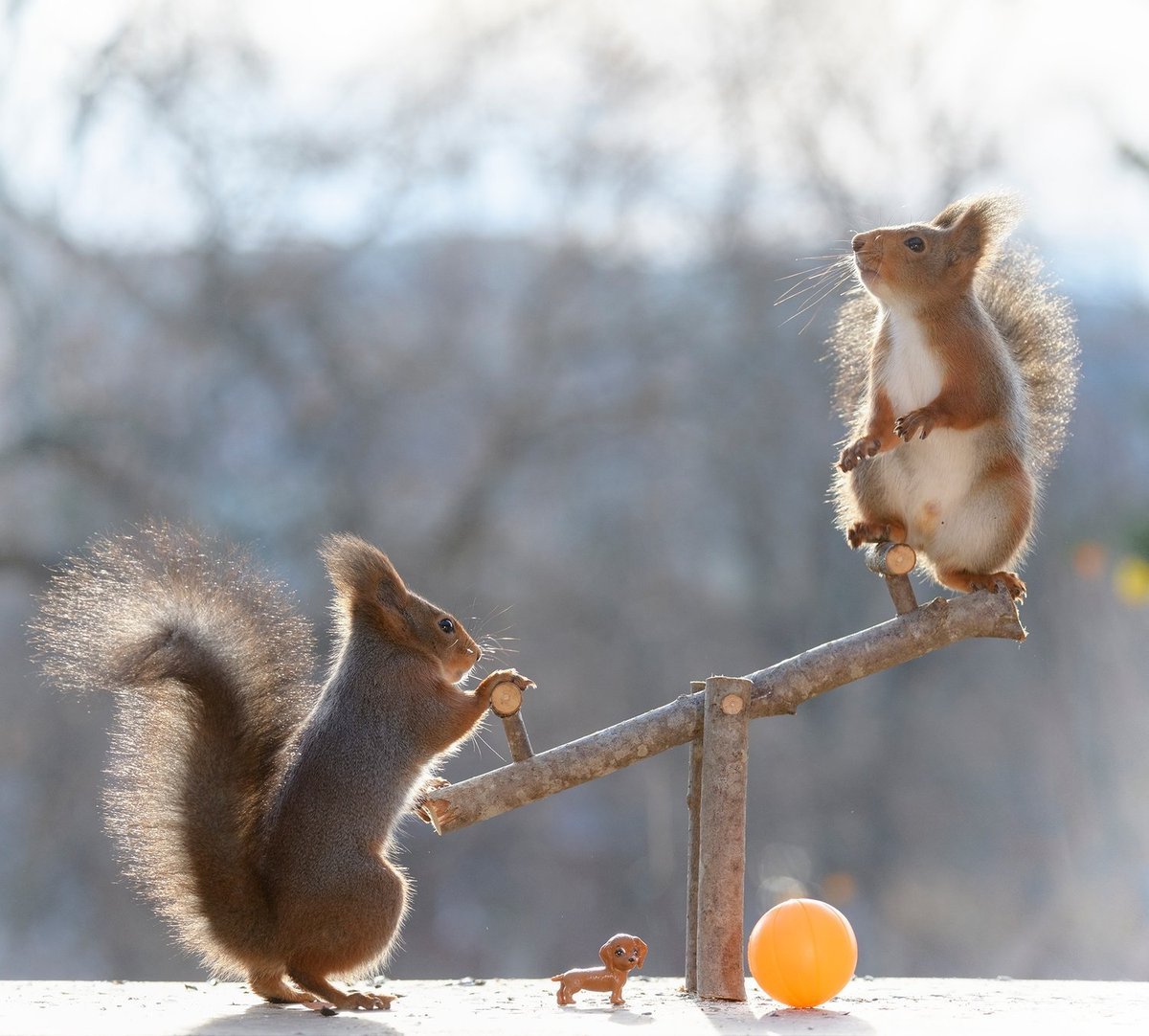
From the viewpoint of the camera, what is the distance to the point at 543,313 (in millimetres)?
9031

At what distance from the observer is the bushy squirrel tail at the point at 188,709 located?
2.58 metres

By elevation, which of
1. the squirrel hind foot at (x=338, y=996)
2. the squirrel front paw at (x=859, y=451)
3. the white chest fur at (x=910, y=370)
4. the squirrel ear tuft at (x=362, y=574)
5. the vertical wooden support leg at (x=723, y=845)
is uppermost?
the white chest fur at (x=910, y=370)

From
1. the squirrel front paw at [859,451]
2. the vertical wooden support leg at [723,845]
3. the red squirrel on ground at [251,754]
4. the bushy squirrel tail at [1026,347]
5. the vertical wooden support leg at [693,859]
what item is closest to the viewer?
the red squirrel on ground at [251,754]

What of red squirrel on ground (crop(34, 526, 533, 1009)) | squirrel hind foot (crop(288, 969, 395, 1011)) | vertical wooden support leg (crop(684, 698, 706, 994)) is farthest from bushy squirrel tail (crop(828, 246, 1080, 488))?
squirrel hind foot (crop(288, 969, 395, 1011))

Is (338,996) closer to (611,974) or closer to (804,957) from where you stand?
(611,974)

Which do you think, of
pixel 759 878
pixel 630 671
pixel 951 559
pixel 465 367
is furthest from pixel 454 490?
pixel 951 559

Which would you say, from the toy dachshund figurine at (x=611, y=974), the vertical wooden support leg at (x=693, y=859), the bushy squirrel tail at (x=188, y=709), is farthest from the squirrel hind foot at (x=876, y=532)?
the bushy squirrel tail at (x=188, y=709)

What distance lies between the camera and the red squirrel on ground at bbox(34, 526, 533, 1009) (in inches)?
101

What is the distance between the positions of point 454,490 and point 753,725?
224cm

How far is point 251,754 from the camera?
2709mm

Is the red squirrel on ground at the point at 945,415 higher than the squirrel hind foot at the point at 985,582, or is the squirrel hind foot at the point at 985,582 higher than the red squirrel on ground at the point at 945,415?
the red squirrel on ground at the point at 945,415

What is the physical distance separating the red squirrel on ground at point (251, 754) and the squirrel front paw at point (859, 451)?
0.77 metres

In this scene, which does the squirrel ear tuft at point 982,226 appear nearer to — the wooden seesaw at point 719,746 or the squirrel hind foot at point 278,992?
the wooden seesaw at point 719,746

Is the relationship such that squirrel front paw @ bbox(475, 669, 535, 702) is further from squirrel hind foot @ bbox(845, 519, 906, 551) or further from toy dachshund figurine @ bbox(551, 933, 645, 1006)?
squirrel hind foot @ bbox(845, 519, 906, 551)
